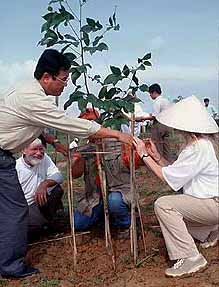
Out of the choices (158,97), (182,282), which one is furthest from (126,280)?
(158,97)

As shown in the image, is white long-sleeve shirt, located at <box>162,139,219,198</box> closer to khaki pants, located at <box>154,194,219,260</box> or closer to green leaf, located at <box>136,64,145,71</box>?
khaki pants, located at <box>154,194,219,260</box>

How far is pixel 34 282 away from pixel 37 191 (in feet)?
3.10

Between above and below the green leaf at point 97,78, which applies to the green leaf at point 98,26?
above

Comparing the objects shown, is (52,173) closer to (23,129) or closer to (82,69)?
(23,129)

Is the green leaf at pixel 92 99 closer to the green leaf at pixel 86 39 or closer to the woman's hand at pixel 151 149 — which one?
the green leaf at pixel 86 39

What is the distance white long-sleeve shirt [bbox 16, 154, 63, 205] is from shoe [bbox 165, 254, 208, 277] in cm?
141

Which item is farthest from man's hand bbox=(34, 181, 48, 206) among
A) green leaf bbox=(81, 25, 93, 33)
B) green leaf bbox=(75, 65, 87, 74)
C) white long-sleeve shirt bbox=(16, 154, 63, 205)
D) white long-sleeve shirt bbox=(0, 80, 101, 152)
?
green leaf bbox=(81, 25, 93, 33)

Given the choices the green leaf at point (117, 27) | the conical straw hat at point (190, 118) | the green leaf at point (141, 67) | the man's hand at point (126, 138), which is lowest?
the man's hand at point (126, 138)

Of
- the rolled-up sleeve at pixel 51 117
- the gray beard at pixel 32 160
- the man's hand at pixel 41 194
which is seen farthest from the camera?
the gray beard at pixel 32 160

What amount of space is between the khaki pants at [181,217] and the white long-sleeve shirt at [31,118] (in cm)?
78

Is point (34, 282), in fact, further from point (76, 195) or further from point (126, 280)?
point (76, 195)

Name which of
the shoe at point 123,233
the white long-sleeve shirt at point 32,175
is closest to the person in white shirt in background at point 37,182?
the white long-sleeve shirt at point 32,175

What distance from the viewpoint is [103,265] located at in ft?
12.6

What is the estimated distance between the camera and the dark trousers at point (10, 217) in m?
3.61
